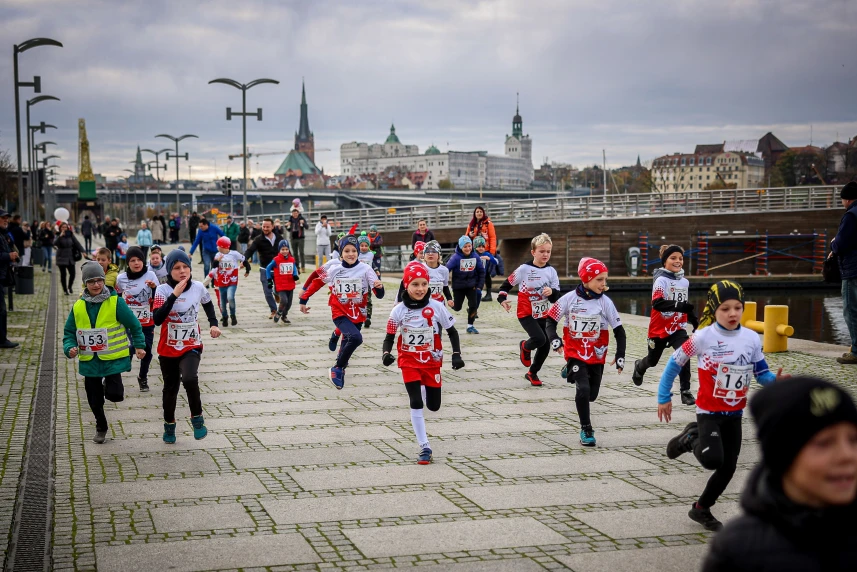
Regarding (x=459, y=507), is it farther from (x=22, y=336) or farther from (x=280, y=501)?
(x=22, y=336)

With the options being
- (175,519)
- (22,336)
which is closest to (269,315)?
(22,336)

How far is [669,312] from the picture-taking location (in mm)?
10086

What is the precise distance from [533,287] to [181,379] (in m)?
4.96

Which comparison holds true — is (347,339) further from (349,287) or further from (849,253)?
(849,253)

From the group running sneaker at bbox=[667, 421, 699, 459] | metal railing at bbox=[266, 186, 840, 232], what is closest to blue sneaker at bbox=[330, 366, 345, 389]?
running sneaker at bbox=[667, 421, 699, 459]

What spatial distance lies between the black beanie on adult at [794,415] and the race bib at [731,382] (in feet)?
12.2

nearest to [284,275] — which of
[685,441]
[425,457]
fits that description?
[425,457]

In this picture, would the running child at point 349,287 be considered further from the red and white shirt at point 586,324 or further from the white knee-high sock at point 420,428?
the white knee-high sock at point 420,428

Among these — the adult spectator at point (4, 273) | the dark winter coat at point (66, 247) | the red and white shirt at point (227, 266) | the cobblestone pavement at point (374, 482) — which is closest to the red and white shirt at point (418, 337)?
the cobblestone pavement at point (374, 482)

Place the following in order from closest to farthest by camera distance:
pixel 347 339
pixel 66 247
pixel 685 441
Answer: pixel 685 441 < pixel 347 339 < pixel 66 247

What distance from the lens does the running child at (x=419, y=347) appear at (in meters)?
7.84

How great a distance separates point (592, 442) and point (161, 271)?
25.6 ft

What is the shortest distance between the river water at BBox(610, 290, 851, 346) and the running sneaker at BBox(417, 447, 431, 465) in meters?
17.8

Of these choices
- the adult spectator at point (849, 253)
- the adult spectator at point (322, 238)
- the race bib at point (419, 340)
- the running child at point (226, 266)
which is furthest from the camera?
the adult spectator at point (322, 238)
